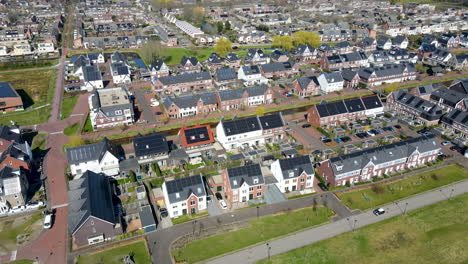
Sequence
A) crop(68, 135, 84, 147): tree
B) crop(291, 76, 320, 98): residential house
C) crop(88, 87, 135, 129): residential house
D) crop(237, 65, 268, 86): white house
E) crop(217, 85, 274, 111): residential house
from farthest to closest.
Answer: crop(237, 65, 268, 86): white house, crop(291, 76, 320, 98): residential house, crop(217, 85, 274, 111): residential house, crop(88, 87, 135, 129): residential house, crop(68, 135, 84, 147): tree

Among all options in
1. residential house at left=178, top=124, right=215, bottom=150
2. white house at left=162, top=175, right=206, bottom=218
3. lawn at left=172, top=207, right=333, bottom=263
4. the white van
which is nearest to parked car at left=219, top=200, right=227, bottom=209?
white house at left=162, top=175, right=206, bottom=218

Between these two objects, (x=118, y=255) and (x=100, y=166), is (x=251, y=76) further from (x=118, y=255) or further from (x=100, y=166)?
(x=118, y=255)

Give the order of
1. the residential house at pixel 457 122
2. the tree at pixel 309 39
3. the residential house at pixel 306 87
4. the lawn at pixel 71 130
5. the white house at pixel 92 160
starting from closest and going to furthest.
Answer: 1. the white house at pixel 92 160
2. the residential house at pixel 457 122
3. the lawn at pixel 71 130
4. the residential house at pixel 306 87
5. the tree at pixel 309 39

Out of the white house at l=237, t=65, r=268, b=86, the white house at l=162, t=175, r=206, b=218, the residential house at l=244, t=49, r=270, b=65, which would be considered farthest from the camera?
the residential house at l=244, t=49, r=270, b=65

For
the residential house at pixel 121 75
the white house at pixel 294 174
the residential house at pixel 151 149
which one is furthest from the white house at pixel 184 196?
the residential house at pixel 121 75

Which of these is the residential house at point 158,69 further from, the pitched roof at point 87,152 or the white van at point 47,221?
the white van at point 47,221

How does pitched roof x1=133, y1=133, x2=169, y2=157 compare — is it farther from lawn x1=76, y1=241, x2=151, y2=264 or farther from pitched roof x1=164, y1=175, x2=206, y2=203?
lawn x1=76, y1=241, x2=151, y2=264

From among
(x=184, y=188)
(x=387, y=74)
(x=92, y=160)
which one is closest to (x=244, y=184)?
(x=184, y=188)
